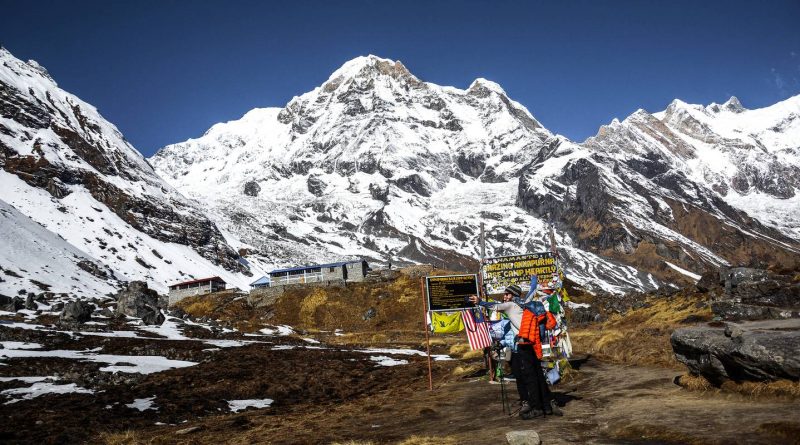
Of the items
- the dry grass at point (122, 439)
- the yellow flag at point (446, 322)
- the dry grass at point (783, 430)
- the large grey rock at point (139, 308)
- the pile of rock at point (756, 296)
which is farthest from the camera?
the large grey rock at point (139, 308)

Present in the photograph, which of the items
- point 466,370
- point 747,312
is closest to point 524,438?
point 466,370

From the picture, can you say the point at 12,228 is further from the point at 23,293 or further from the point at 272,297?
the point at 272,297

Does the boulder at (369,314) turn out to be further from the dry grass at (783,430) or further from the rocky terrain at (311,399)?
the dry grass at (783,430)

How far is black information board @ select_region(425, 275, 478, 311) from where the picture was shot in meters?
20.3

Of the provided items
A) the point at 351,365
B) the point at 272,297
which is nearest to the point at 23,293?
the point at 272,297

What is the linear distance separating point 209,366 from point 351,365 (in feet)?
25.5

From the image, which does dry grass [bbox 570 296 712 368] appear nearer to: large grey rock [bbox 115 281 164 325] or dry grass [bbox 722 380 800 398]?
dry grass [bbox 722 380 800 398]

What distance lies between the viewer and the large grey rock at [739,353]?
9.84 meters

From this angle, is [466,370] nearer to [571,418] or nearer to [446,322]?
[446,322]

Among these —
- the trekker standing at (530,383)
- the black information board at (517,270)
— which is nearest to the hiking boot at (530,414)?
the trekker standing at (530,383)

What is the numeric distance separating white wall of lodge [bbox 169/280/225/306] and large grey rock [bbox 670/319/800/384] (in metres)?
94.5

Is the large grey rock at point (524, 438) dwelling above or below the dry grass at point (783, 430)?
below

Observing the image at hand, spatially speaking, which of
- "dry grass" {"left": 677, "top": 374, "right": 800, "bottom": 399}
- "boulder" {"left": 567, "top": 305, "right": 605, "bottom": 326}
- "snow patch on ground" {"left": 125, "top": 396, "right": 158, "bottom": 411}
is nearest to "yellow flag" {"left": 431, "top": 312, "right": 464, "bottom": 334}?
"dry grass" {"left": 677, "top": 374, "right": 800, "bottom": 399}

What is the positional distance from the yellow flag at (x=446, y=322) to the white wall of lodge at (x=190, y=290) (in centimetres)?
8452
